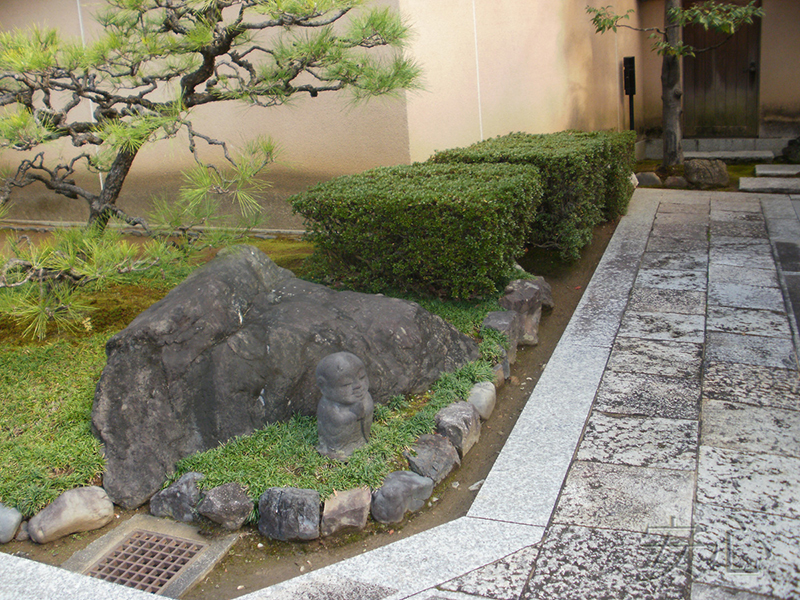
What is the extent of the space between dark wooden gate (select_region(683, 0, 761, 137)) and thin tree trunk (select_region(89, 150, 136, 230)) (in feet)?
37.4

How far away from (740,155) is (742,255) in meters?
6.82

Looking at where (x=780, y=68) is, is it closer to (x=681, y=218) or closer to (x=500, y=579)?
(x=681, y=218)

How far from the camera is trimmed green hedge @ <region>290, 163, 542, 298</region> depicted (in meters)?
4.87

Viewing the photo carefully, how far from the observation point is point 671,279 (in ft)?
19.7

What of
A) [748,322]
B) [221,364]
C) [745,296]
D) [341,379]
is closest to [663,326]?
[748,322]

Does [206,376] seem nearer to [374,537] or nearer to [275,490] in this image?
[275,490]

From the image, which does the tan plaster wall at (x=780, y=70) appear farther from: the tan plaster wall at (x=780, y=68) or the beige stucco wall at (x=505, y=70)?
the beige stucco wall at (x=505, y=70)

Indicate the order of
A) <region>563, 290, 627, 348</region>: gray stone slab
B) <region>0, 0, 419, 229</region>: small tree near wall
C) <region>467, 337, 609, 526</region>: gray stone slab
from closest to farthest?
<region>467, 337, 609, 526</region>: gray stone slab
<region>0, 0, 419, 229</region>: small tree near wall
<region>563, 290, 627, 348</region>: gray stone slab

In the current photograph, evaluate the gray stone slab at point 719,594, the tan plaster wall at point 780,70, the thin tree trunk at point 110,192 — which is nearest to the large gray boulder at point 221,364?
the thin tree trunk at point 110,192

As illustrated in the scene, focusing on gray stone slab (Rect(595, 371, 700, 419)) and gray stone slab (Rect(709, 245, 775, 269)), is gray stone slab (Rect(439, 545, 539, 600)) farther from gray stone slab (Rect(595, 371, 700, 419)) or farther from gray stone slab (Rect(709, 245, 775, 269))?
gray stone slab (Rect(709, 245, 775, 269))

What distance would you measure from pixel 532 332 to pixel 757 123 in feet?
32.7

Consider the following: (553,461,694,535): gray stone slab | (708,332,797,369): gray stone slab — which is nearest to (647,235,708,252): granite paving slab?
(708,332,797,369): gray stone slab

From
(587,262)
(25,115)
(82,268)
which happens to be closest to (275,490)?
(82,268)

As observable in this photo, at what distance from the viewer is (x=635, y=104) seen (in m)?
13.7
